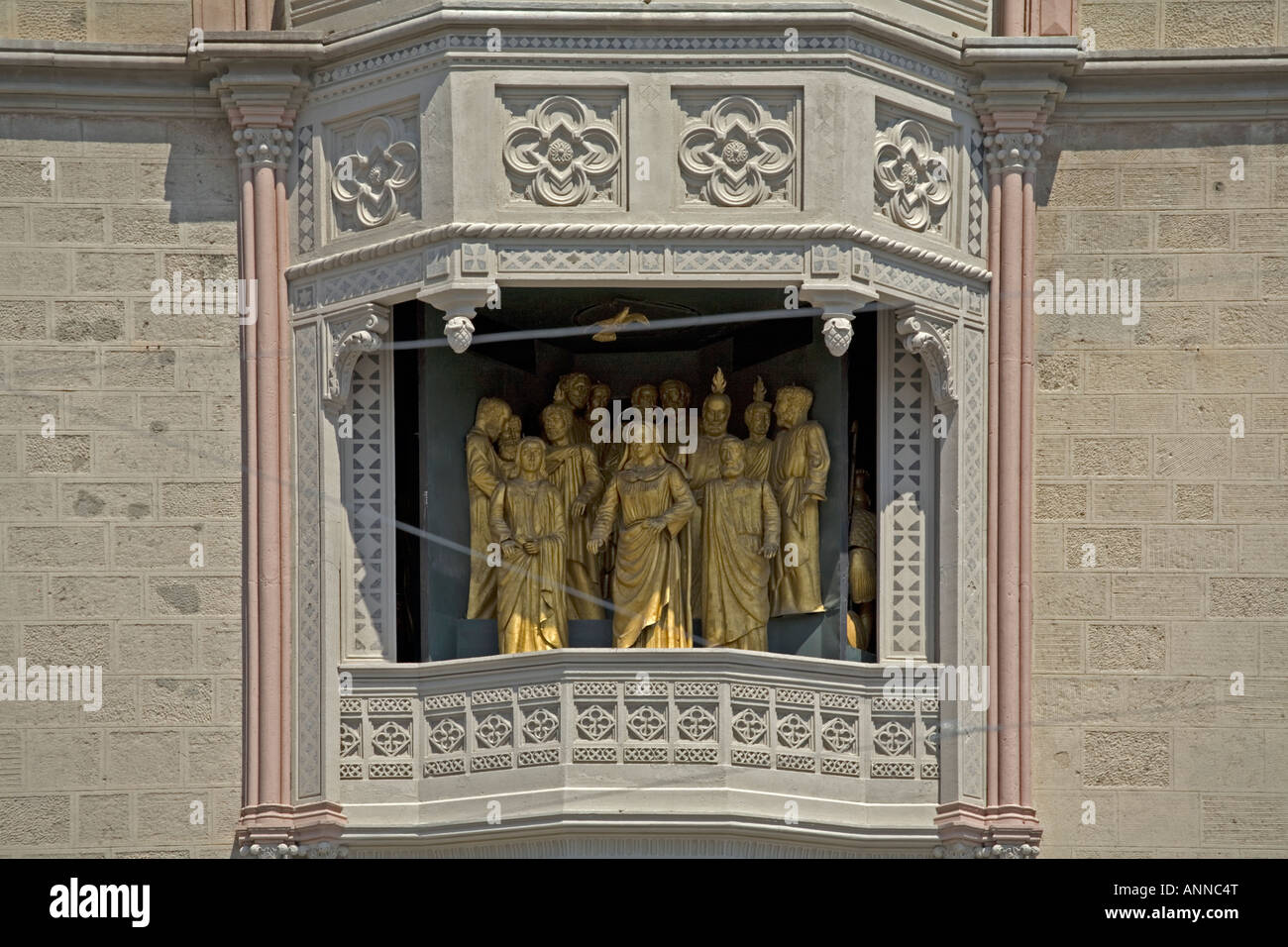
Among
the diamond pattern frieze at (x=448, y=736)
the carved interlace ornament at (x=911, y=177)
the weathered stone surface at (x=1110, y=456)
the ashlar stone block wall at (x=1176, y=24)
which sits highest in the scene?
the ashlar stone block wall at (x=1176, y=24)

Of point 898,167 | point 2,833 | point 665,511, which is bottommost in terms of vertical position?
point 2,833

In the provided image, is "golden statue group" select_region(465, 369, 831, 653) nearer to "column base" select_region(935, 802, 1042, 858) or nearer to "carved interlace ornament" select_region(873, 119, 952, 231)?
"carved interlace ornament" select_region(873, 119, 952, 231)

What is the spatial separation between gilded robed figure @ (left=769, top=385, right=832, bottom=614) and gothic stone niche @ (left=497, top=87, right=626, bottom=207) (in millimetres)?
2083

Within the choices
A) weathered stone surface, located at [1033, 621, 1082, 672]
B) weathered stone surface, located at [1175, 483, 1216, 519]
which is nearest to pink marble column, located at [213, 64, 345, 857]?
weathered stone surface, located at [1033, 621, 1082, 672]

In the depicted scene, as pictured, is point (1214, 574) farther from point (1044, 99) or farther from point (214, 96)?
point (214, 96)

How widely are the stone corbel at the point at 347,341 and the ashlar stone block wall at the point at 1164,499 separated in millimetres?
4391

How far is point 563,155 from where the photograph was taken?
1133 inches

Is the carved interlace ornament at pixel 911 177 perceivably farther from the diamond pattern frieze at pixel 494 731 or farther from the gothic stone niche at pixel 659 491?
the diamond pattern frieze at pixel 494 731

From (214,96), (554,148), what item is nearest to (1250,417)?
(554,148)

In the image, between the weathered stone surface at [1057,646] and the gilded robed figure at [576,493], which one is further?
the gilded robed figure at [576,493]

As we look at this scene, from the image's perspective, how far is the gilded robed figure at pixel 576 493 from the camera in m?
29.5

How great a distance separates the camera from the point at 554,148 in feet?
94.4

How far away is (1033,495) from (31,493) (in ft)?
21.6

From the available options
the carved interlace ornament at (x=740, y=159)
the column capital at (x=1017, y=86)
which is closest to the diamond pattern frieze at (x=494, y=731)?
the carved interlace ornament at (x=740, y=159)
